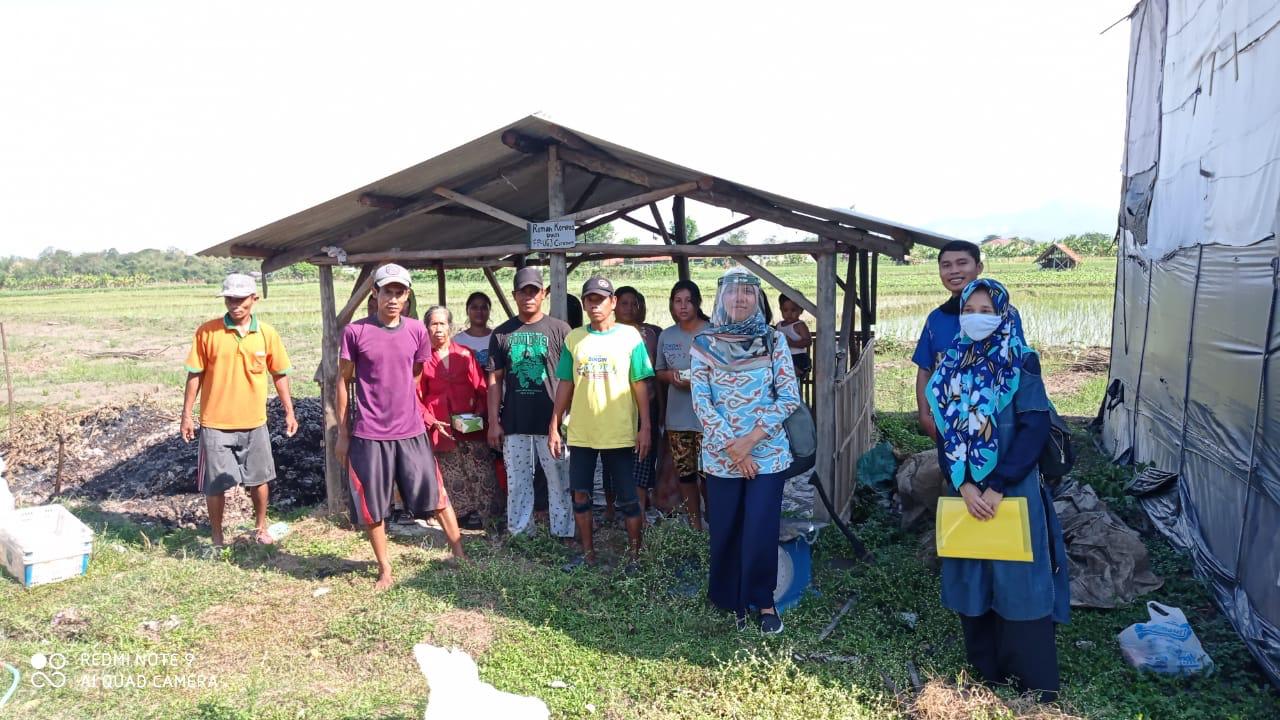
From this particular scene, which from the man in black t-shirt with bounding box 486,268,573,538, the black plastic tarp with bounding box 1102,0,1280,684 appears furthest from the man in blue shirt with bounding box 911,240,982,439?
the man in black t-shirt with bounding box 486,268,573,538

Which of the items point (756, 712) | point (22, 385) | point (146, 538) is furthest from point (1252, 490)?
point (22, 385)

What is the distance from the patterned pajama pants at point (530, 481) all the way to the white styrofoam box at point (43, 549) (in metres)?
2.67

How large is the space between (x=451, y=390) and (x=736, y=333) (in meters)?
2.70

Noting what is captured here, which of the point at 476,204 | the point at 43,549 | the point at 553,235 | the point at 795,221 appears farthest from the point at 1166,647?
the point at 43,549

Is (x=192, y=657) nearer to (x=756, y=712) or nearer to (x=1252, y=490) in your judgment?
(x=756, y=712)

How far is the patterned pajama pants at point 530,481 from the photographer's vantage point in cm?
557

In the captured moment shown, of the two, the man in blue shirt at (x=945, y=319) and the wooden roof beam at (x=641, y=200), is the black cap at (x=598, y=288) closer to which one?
the wooden roof beam at (x=641, y=200)

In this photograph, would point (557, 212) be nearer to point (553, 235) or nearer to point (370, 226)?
point (553, 235)

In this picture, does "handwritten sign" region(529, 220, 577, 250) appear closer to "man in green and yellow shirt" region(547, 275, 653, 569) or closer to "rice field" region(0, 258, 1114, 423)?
"man in green and yellow shirt" region(547, 275, 653, 569)

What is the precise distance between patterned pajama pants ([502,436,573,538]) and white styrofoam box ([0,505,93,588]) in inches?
105

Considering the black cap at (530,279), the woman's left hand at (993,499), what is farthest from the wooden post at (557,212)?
the woman's left hand at (993,499)

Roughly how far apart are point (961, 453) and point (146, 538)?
17.9 feet

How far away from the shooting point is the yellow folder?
10.6 feet

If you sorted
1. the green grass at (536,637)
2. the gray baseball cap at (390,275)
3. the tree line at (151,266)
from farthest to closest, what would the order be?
1. the tree line at (151,266)
2. the gray baseball cap at (390,275)
3. the green grass at (536,637)
